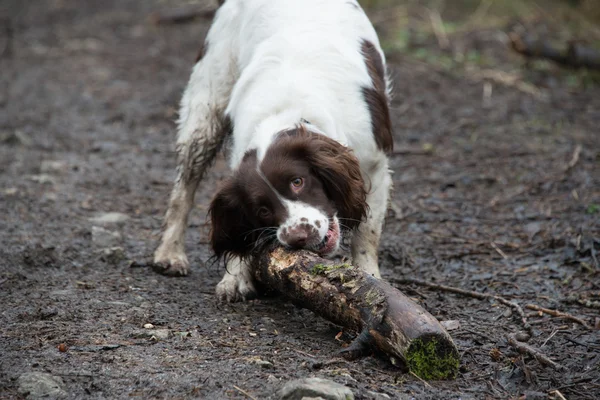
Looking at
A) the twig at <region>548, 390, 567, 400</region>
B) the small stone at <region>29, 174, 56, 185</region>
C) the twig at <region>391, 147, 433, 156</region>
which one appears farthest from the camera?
the twig at <region>391, 147, 433, 156</region>

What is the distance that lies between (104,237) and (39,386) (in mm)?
2308

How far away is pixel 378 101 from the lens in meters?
4.38

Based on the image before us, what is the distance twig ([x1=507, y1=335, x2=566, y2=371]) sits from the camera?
3428mm

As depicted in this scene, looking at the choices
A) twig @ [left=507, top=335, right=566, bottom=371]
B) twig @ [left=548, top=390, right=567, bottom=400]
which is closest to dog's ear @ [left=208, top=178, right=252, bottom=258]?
twig @ [left=507, top=335, right=566, bottom=371]

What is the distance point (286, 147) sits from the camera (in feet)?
12.6

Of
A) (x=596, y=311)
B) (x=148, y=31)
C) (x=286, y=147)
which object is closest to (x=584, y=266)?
(x=596, y=311)

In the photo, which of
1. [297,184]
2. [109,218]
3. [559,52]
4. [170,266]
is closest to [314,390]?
[297,184]

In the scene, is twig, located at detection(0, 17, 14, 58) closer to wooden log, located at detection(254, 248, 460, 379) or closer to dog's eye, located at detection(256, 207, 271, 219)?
dog's eye, located at detection(256, 207, 271, 219)

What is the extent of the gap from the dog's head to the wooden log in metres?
0.13

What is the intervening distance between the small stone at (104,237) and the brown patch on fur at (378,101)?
6.26 feet

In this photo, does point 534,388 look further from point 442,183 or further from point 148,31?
point 148,31

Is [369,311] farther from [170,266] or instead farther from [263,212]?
[170,266]

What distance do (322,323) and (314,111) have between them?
3.31 ft

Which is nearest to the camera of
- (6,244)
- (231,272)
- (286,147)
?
(286,147)
